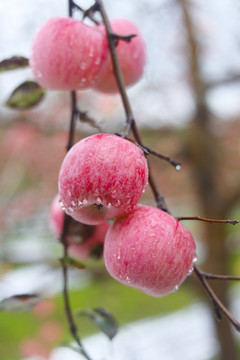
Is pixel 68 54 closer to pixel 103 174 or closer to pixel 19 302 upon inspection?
pixel 103 174

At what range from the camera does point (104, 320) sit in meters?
0.65

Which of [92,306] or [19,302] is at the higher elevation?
[19,302]

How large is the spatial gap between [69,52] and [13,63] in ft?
0.44

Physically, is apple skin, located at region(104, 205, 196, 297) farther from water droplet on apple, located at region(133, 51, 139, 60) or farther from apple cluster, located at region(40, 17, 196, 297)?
water droplet on apple, located at region(133, 51, 139, 60)

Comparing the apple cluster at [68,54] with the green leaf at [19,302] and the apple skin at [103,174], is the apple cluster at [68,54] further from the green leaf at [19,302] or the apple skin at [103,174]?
the green leaf at [19,302]

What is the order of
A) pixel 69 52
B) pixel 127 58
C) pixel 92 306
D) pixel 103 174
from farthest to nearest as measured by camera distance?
pixel 92 306 < pixel 127 58 < pixel 69 52 < pixel 103 174

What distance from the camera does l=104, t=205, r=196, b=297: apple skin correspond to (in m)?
0.44

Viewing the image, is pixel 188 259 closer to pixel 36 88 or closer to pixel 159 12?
pixel 36 88

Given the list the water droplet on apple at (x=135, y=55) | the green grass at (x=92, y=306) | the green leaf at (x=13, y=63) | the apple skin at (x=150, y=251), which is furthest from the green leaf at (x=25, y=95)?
the green grass at (x=92, y=306)

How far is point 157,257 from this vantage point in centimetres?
44

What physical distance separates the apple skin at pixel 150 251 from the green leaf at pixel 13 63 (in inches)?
13.0

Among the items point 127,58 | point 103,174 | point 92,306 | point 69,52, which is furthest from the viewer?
point 92,306

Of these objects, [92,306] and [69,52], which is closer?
[69,52]

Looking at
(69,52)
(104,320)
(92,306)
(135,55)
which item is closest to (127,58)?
(135,55)
